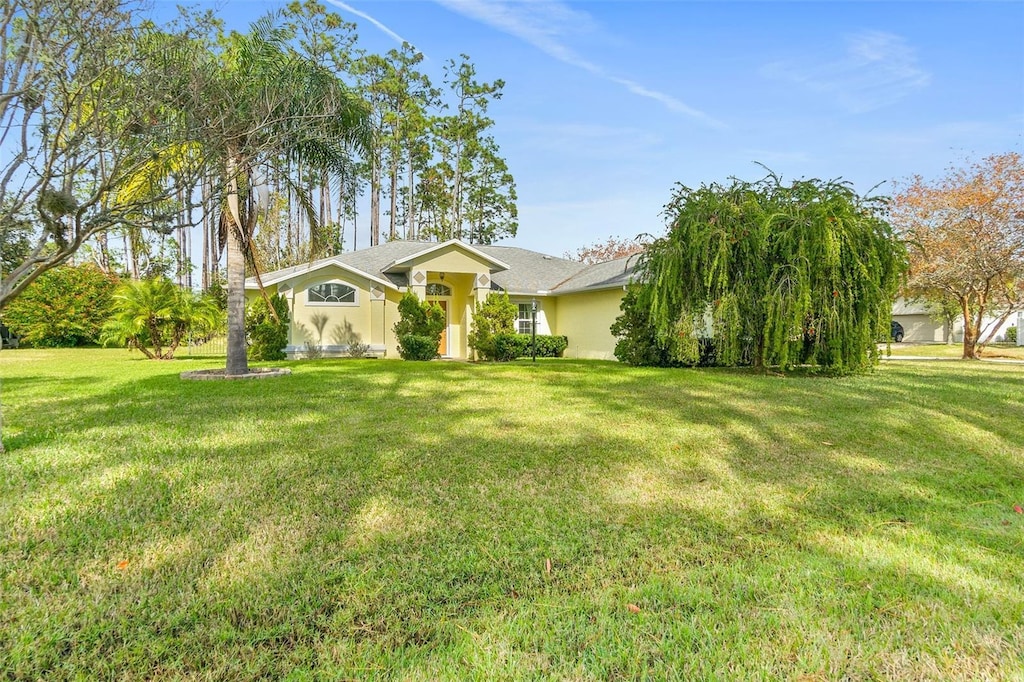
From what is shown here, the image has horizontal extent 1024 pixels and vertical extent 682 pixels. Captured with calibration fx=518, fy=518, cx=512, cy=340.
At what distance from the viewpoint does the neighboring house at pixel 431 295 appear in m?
17.8

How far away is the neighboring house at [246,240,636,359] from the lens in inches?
700

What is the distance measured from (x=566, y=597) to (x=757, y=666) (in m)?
0.82

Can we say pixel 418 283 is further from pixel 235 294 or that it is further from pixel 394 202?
pixel 394 202

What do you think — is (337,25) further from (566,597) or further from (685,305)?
(566,597)

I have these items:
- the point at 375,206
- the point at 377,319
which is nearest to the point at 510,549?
the point at 377,319

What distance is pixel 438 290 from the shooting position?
20.0 m

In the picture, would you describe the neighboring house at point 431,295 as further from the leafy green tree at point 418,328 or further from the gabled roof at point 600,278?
the leafy green tree at point 418,328

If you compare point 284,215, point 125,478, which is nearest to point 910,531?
point 125,478

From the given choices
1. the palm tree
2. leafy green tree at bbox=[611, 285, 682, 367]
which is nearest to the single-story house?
leafy green tree at bbox=[611, 285, 682, 367]

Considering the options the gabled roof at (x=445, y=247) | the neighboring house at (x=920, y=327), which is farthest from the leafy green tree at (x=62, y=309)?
the neighboring house at (x=920, y=327)

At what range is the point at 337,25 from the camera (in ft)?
95.6

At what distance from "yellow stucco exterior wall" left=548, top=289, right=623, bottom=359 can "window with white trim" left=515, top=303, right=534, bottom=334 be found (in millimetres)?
979

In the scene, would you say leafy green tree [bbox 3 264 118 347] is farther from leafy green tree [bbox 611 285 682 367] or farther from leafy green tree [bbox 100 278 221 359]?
leafy green tree [bbox 611 285 682 367]

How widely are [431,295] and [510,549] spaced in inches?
685
